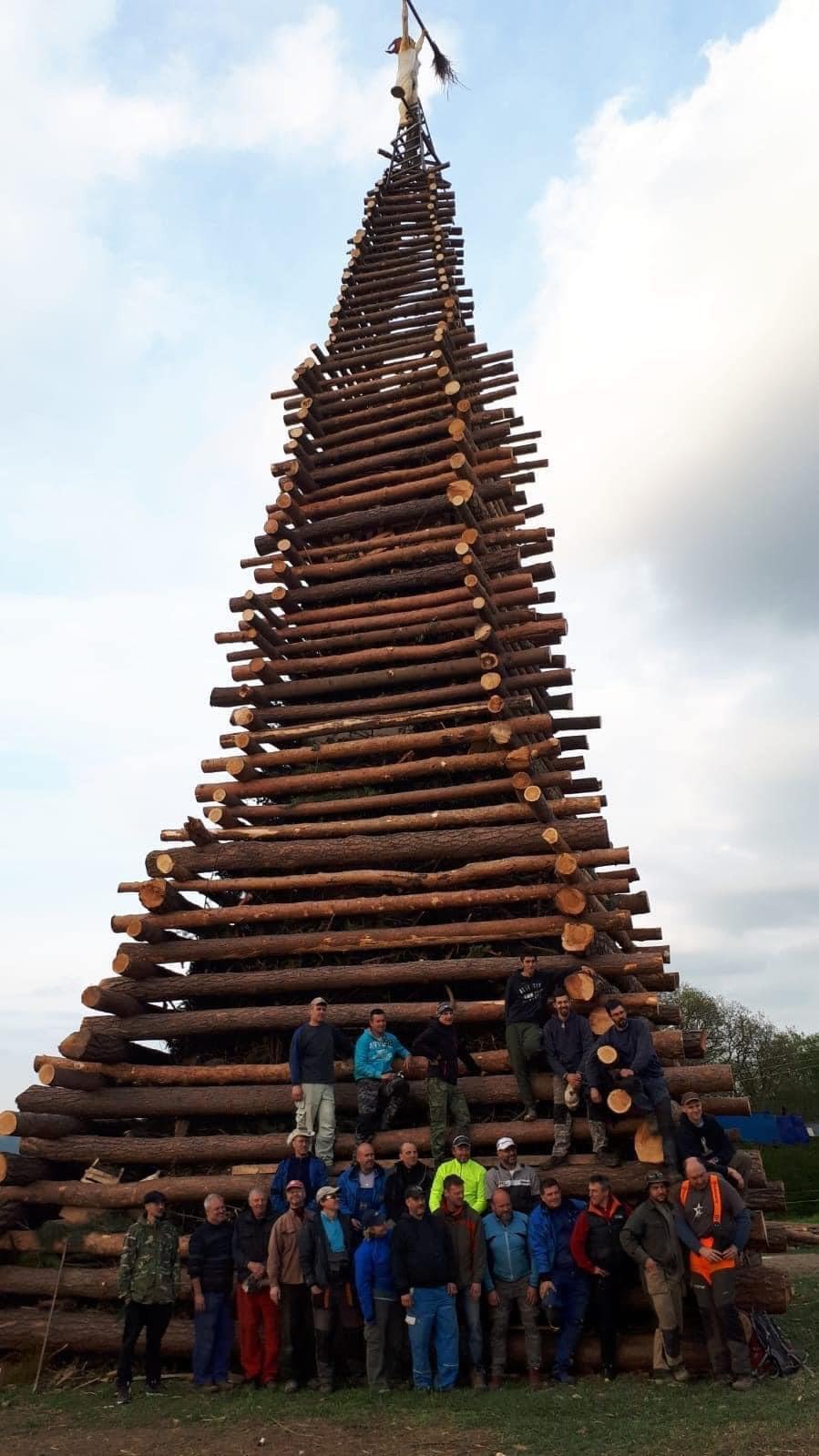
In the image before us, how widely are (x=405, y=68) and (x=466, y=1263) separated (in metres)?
26.5

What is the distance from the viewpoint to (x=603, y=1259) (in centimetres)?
823

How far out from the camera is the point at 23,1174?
10219 mm

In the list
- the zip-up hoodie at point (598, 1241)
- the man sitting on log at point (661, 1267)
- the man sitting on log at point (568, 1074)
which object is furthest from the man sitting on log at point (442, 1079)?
the man sitting on log at point (661, 1267)

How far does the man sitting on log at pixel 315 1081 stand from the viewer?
964cm

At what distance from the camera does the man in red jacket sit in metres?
8.20

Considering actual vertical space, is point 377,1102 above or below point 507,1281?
above

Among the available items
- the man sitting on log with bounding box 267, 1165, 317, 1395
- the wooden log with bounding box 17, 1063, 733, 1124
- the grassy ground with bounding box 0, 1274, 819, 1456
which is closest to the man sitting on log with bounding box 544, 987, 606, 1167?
the wooden log with bounding box 17, 1063, 733, 1124

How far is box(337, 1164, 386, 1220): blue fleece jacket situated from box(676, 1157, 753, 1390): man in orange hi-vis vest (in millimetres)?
2352

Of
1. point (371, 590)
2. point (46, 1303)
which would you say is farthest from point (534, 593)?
point (46, 1303)

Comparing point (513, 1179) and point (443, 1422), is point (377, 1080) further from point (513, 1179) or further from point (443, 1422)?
point (443, 1422)

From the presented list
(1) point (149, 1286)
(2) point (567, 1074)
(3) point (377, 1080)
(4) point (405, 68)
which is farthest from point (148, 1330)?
→ (4) point (405, 68)

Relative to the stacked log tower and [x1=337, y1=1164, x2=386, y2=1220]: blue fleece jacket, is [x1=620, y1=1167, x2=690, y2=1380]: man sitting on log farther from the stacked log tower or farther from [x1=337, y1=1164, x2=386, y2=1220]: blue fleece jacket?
[x1=337, y1=1164, x2=386, y2=1220]: blue fleece jacket

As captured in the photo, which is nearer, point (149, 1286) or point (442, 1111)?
point (149, 1286)

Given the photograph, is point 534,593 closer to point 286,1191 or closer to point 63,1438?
point 286,1191
